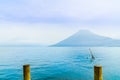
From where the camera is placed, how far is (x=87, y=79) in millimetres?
21391

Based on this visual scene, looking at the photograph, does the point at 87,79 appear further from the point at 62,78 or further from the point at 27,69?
the point at 27,69

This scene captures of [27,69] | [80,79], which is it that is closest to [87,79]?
[80,79]

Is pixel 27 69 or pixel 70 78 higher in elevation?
pixel 27 69

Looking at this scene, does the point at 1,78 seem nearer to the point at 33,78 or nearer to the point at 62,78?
the point at 33,78

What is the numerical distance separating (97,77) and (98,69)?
0.37 metres

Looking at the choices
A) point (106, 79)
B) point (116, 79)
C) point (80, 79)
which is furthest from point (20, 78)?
point (116, 79)

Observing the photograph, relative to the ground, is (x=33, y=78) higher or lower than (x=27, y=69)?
lower

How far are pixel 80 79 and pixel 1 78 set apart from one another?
1071 centimetres

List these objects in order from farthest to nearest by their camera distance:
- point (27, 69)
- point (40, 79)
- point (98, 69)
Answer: point (40, 79), point (27, 69), point (98, 69)

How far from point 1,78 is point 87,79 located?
1163cm

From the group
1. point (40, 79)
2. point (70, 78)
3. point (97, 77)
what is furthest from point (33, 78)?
point (97, 77)

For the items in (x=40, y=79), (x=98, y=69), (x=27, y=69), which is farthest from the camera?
(x=40, y=79)

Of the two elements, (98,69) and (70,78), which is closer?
(98,69)

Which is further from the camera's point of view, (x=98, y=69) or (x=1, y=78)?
(x=1, y=78)
